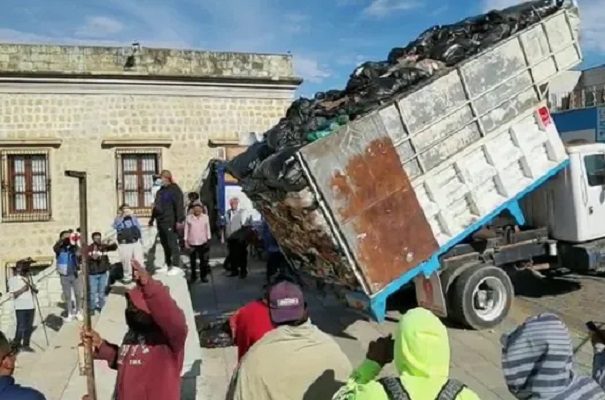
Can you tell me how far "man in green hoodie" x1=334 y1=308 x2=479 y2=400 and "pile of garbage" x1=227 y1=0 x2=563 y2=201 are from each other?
4.21 m

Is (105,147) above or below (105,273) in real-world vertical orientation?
above

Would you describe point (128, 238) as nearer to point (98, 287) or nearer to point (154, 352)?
point (98, 287)

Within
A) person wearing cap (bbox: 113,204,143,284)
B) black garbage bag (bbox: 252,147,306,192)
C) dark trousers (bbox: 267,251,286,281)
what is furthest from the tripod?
black garbage bag (bbox: 252,147,306,192)

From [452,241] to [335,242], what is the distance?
1.54 m

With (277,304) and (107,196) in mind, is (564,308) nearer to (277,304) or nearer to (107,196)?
(277,304)

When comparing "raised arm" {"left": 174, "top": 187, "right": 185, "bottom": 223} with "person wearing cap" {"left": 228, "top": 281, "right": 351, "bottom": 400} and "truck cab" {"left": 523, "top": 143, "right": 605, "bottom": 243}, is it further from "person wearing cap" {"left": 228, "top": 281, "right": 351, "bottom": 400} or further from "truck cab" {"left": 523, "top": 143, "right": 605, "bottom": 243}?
"person wearing cap" {"left": 228, "top": 281, "right": 351, "bottom": 400}

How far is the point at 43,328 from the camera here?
12.6 meters

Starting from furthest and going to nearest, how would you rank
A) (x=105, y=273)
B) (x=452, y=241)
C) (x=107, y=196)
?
(x=107, y=196), (x=105, y=273), (x=452, y=241)

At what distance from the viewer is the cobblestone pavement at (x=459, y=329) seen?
6.38 metres

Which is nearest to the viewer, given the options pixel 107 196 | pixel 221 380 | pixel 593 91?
pixel 221 380

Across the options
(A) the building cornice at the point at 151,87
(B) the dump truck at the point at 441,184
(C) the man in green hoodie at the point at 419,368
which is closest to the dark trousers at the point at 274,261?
(B) the dump truck at the point at 441,184

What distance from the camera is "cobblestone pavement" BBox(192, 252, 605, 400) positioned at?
6375 mm

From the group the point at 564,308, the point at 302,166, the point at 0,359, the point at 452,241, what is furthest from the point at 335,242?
the point at 564,308

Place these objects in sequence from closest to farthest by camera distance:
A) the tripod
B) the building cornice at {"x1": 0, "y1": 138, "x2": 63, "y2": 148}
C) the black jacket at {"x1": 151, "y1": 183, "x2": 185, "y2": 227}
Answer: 1. the black jacket at {"x1": 151, "y1": 183, "x2": 185, "y2": 227}
2. the tripod
3. the building cornice at {"x1": 0, "y1": 138, "x2": 63, "y2": 148}
